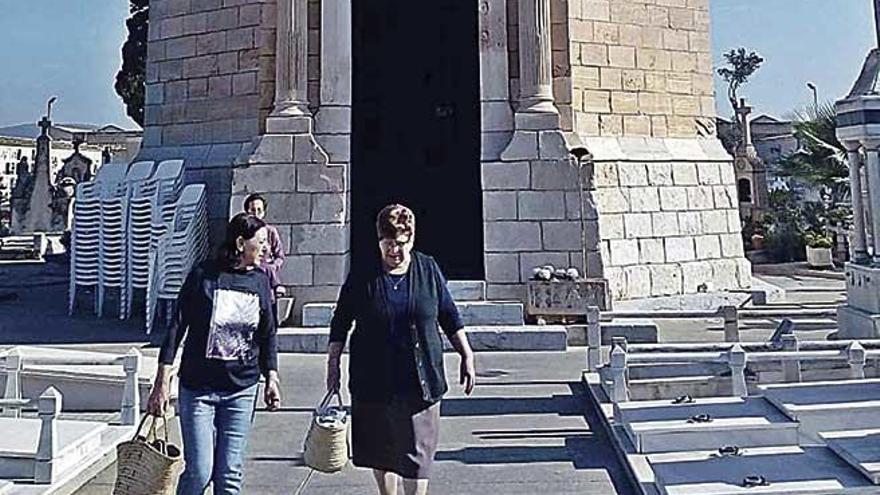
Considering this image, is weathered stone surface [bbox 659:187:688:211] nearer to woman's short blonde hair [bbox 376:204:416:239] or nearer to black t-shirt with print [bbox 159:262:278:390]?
woman's short blonde hair [bbox 376:204:416:239]

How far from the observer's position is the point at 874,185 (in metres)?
A: 8.25

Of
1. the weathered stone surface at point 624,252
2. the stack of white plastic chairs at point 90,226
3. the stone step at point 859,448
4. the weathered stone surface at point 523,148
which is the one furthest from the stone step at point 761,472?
the stack of white plastic chairs at point 90,226

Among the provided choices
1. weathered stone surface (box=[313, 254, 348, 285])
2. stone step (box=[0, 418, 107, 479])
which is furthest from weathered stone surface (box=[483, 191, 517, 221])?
stone step (box=[0, 418, 107, 479])

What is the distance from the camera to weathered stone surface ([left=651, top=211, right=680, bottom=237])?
41.2 ft

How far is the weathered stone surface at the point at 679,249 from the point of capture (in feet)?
41.4

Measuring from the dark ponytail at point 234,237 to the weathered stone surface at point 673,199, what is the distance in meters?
9.90

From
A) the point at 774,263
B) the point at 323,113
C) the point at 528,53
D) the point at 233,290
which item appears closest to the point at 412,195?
the point at 323,113

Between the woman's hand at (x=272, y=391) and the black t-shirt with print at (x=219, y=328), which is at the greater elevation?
the black t-shirt with print at (x=219, y=328)

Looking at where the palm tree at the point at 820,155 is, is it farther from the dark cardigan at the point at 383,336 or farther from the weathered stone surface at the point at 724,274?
the dark cardigan at the point at 383,336

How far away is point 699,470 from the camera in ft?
14.3

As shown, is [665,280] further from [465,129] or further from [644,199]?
[465,129]

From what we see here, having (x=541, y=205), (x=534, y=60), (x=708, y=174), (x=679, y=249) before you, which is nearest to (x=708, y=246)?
(x=679, y=249)

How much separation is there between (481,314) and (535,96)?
10.9 feet

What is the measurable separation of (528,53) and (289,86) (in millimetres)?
3536
